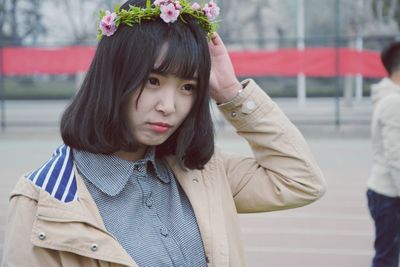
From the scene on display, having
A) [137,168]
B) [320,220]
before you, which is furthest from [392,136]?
[320,220]

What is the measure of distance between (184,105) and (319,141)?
1120 cm

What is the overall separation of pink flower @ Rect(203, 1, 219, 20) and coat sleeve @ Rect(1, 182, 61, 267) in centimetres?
61

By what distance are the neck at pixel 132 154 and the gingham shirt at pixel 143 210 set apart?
2cm

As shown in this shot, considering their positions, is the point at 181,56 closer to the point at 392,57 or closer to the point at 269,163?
the point at 269,163

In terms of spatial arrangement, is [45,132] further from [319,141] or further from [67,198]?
[67,198]

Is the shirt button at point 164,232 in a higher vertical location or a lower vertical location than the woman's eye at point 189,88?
lower

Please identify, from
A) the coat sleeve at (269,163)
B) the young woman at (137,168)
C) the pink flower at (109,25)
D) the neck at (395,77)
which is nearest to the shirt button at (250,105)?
the coat sleeve at (269,163)

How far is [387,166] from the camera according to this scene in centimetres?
405

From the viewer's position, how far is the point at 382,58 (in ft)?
14.9

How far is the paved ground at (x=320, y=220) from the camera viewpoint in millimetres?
5598

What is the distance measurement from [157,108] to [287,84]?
57.0 ft

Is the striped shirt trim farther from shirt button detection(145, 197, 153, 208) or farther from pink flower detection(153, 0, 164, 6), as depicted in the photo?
pink flower detection(153, 0, 164, 6)

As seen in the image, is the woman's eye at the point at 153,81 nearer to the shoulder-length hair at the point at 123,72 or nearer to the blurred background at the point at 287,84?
the shoulder-length hair at the point at 123,72

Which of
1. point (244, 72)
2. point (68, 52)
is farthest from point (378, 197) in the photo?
point (68, 52)
